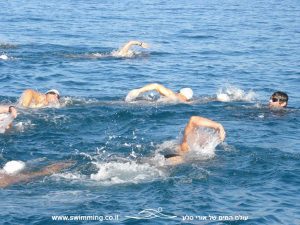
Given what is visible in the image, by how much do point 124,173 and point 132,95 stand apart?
667cm

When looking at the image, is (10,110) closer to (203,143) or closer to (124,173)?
(124,173)

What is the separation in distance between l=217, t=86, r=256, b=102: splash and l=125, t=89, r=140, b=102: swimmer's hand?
3160 mm

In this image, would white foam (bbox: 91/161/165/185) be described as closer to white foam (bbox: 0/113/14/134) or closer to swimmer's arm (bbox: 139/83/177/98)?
white foam (bbox: 0/113/14/134)

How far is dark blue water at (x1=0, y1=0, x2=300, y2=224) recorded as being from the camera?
11758mm

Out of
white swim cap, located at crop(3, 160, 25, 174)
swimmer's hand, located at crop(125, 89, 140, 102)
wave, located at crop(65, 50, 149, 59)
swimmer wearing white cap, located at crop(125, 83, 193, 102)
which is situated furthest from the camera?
wave, located at crop(65, 50, 149, 59)

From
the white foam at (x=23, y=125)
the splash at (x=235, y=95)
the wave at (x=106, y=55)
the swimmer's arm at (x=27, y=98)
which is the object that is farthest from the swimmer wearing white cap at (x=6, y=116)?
the wave at (x=106, y=55)

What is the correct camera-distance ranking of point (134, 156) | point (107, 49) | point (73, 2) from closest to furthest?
point (134, 156) → point (107, 49) → point (73, 2)

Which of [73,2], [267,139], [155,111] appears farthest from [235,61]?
[73,2]

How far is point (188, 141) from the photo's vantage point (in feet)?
48.1

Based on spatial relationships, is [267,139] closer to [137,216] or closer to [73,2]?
[137,216]

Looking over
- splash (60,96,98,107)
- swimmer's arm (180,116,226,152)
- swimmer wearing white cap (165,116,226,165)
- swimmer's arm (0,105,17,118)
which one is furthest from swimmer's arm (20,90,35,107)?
swimmer's arm (180,116,226,152)

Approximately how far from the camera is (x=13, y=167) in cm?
1310

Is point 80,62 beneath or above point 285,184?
above

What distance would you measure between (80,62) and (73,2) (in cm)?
3438
